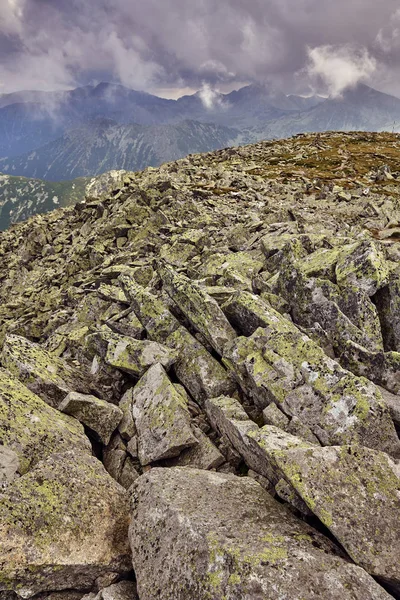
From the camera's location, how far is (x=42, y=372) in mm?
14320

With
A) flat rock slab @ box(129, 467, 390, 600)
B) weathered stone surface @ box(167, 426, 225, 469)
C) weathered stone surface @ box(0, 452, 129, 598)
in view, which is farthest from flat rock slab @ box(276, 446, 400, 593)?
weathered stone surface @ box(0, 452, 129, 598)

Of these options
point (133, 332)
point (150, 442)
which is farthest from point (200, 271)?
point (150, 442)

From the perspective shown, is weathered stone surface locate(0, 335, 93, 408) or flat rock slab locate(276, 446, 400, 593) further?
weathered stone surface locate(0, 335, 93, 408)

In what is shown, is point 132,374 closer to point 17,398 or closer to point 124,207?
point 17,398

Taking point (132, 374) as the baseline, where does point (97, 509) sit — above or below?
below

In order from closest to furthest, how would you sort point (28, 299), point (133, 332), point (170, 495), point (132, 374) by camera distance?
point (170, 495) → point (132, 374) → point (133, 332) → point (28, 299)

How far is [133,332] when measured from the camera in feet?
59.1

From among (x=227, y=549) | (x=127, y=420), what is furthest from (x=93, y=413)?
(x=227, y=549)

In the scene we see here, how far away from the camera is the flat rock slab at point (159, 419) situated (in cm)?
1179

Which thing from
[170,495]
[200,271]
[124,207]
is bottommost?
[170,495]

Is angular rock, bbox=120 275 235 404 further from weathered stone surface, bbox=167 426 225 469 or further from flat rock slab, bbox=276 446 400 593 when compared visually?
flat rock slab, bbox=276 446 400 593

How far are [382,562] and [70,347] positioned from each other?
687 inches

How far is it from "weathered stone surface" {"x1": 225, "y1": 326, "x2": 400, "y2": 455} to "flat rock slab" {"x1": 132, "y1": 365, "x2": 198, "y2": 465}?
2.91m

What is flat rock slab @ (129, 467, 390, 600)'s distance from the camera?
253 inches
